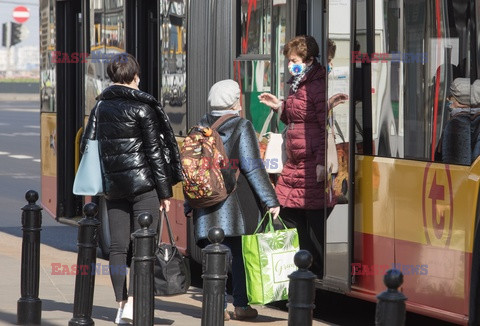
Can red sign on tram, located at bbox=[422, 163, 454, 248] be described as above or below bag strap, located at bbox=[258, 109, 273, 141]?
below

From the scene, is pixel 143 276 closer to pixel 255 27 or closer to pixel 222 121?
pixel 222 121

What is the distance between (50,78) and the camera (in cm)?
1330

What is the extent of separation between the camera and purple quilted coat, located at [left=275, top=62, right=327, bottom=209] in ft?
27.3

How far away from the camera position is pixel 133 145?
7.91 m

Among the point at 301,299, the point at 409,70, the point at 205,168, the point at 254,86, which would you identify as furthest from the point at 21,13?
the point at 301,299

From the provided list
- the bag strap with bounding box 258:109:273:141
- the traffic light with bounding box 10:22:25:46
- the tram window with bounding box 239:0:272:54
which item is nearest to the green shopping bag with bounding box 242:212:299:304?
the bag strap with bounding box 258:109:273:141

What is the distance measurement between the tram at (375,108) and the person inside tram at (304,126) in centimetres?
17

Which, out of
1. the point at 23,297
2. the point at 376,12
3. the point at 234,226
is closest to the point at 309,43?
the point at 376,12

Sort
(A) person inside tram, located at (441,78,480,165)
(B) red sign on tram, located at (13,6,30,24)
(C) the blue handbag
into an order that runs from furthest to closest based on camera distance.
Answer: (B) red sign on tram, located at (13,6,30,24) → (C) the blue handbag → (A) person inside tram, located at (441,78,480,165)

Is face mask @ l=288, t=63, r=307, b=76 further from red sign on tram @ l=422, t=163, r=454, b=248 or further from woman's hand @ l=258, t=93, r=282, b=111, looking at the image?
red sign on tram @ l=422, t=163, r=454, b=248

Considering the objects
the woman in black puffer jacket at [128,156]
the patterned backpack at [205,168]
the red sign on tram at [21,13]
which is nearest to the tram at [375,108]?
the patterned backpack at [205,168]

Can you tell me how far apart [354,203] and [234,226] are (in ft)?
2.44

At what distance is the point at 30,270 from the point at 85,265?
2.75ft

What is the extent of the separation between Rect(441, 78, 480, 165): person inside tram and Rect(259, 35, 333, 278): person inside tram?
1292 millimetres
